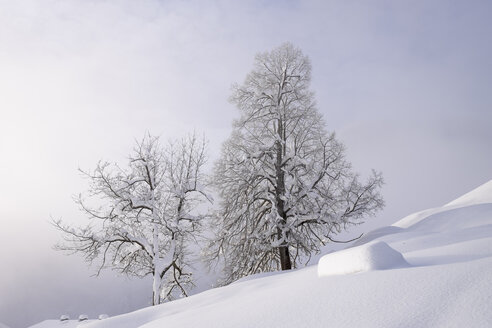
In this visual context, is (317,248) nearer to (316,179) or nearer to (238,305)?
(316,179)

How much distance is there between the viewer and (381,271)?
3822mm

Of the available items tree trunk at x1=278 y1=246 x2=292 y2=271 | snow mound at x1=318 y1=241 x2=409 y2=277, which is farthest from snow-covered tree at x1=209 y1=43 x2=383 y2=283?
snow mound at x1=318 y1=241 x2=409 y2=277

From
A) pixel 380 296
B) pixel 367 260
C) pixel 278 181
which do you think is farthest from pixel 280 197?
pixel 380 296

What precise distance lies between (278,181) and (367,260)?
347 inches

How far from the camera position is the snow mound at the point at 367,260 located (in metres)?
4.01

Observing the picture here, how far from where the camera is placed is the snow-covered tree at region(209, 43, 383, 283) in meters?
12.1

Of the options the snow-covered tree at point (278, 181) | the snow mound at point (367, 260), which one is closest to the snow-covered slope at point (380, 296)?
the snow mound at point (367, 260)

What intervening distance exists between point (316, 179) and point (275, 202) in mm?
1843

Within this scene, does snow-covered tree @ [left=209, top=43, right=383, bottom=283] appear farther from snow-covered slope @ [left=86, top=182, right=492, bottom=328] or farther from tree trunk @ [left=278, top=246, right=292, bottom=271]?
snow-covered slope @ [left=86, top=182, right=492, bottom=328]

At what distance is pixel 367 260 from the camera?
4066 millimetres

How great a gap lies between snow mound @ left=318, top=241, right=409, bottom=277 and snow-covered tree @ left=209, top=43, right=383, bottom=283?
7.15 m

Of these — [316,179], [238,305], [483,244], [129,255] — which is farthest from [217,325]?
[129,255]

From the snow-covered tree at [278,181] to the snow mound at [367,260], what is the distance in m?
7.15

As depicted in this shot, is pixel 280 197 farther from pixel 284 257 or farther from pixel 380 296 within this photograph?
pixel 380 296
